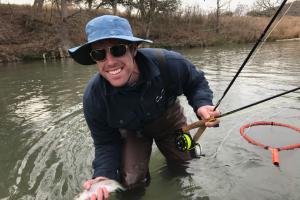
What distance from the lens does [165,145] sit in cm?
489

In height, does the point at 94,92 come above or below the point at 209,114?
above

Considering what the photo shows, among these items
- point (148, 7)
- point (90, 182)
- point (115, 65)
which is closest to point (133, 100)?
point (115, 65)

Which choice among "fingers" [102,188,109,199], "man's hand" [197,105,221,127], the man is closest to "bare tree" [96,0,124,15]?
the man

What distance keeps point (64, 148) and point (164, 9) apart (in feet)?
111

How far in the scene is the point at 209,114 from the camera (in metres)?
3.78

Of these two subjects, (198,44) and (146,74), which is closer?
(146,74)

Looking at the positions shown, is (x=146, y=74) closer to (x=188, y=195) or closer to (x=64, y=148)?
(x=188, y=195)

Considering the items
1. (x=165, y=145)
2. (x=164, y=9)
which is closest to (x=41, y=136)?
(x=165, y=145)

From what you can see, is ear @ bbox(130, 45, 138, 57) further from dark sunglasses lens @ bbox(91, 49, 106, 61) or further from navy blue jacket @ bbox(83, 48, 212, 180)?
dark sunglasses lens @ bbox(91, 49, 106, 61)

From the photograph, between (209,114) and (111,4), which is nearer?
(209,114)

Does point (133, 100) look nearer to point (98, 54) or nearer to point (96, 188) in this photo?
point (98, 54)

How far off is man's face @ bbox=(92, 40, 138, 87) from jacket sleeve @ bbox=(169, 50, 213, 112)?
2.28ft

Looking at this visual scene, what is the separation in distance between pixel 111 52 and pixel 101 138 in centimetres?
129

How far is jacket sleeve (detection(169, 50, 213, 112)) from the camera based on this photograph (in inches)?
162
